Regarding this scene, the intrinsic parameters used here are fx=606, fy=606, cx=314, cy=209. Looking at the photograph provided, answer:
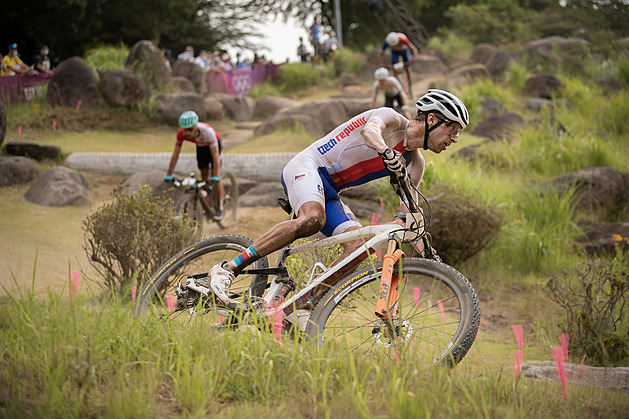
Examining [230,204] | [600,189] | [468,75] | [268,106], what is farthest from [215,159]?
[468,75]

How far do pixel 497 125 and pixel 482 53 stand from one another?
Result: 13515 millimetres

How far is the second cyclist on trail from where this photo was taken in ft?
28.0

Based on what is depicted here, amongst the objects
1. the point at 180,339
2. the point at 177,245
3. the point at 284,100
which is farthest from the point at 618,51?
the point at 180,339

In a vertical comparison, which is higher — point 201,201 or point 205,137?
point 205,137

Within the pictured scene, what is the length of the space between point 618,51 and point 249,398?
27.1m

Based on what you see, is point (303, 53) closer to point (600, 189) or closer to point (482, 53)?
point (482, 53)

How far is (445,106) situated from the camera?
159 inches

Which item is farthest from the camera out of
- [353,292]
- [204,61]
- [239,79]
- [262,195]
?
[239,79]

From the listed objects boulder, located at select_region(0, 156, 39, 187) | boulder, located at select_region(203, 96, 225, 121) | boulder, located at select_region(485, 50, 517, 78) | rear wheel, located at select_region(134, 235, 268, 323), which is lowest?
rear wheel, located at select_region(134, 235, 268, 323)

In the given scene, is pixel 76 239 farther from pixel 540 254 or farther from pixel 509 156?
pixel 509 156

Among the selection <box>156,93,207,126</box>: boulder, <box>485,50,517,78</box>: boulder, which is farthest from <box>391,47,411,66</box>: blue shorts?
<box>485,50,517,78</box>: boulder

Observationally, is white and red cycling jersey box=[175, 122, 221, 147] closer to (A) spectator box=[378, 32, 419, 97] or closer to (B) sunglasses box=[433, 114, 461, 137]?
(B) sunglasses box=[433, 114, 461, 137]

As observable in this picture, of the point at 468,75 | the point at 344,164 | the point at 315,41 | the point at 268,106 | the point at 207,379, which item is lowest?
the point at 207,379

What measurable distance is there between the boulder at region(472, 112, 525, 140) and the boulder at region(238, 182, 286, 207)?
6.82m
